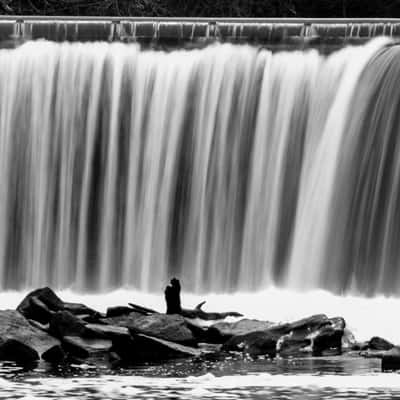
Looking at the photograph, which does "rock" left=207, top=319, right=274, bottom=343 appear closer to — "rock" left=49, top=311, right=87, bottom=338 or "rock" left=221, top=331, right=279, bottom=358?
"rock" left=221, top=331, right=279, bottom=358

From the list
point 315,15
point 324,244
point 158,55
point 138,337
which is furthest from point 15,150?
point 315,15

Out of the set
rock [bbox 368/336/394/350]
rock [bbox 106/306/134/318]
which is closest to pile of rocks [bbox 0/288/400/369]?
rock [bbox 368/336/394/350]

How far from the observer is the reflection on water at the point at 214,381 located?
774 inches

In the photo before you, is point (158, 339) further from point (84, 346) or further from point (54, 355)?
point (54, 355)

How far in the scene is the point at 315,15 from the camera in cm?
4747

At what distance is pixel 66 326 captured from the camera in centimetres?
2372

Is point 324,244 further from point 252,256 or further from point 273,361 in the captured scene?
point 273,361

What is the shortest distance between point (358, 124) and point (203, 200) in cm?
278

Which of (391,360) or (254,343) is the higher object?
(391,360)

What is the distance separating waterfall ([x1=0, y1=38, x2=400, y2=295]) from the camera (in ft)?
94.1

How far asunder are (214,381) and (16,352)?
114 inches

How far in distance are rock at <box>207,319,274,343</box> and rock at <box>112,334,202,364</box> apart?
1.12 m

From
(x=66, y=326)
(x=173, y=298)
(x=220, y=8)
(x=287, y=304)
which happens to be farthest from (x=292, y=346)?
(x=220, y=8)

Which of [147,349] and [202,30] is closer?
[147,349]
